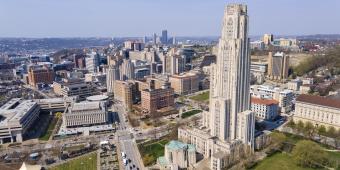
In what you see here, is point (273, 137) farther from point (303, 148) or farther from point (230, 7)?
point (230, 7)

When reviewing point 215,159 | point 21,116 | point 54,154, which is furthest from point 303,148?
point 21,116

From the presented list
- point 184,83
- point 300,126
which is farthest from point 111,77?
point 300,126

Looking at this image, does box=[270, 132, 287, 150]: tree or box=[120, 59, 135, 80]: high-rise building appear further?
box=[120, 59, 135, 80]: high-rise building

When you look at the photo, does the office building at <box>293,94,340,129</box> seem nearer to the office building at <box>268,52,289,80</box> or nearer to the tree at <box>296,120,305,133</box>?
the tree at <box>296,120,305,133</box>

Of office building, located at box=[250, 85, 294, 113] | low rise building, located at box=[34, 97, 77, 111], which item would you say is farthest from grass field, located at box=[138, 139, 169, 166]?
office building, located at box=[250, 85, 294, 113]

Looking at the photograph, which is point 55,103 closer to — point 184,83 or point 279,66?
point 184,83

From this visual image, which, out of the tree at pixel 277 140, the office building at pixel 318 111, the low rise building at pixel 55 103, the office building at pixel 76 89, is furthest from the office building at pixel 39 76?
the office building at pixel 318 111
